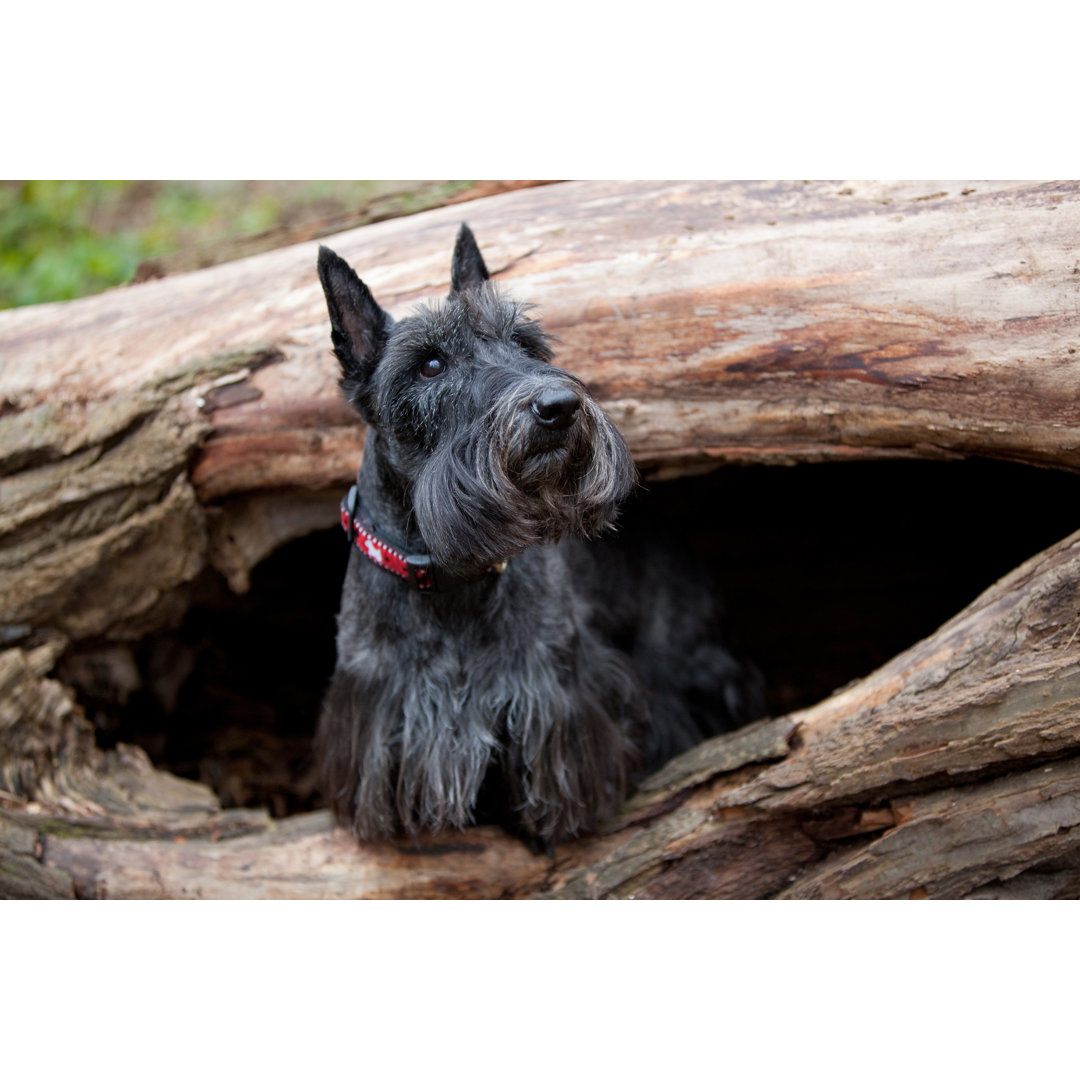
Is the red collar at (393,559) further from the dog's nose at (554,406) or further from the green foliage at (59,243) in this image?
the green foliage at (59,243)

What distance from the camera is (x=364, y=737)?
3459 mm

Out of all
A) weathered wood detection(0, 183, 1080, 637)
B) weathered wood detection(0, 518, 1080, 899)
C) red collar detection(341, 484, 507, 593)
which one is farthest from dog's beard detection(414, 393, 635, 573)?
weathered wood detection(0, 518, 1080, 899)

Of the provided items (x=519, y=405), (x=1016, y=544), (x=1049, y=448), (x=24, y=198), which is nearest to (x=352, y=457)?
(x=519, y=405)

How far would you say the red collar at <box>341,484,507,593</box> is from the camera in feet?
10.2

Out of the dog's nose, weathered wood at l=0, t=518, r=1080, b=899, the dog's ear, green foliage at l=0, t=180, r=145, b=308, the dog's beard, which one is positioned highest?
green foliage at l=0, t=180, r=145, b=308

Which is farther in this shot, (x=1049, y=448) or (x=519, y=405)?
(x=1049, y=448)

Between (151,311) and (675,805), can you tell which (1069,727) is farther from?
(151,311)

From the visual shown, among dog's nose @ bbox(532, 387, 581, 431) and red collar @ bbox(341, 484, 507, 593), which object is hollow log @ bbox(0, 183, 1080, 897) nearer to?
red collar @ bbox(341, 484, 507, 593)

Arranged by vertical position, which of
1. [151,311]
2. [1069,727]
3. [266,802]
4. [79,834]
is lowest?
[266,802]

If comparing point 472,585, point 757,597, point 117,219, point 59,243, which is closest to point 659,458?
point 472,585

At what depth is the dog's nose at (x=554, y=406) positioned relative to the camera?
261 cm

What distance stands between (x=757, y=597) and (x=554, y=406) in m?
3.10

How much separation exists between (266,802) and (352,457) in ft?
6.67

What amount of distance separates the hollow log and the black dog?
0.20 metres
